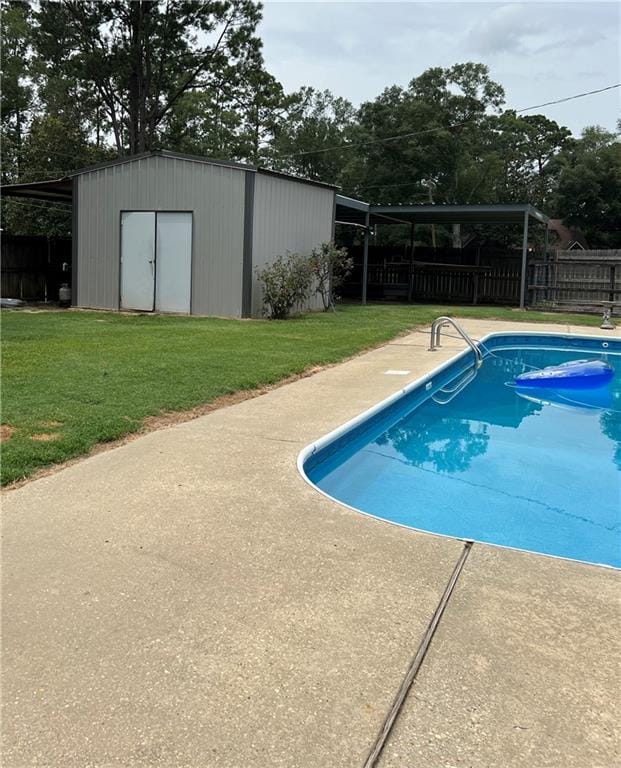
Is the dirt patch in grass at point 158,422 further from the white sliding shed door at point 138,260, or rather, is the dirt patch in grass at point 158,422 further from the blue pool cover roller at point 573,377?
the white sliding shed door at point 138,260

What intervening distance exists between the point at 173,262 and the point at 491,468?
10.7m

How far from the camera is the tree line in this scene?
27.2 m

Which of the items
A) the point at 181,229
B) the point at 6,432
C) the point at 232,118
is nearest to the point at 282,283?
the point at 181,229

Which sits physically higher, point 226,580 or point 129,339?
point 129,339

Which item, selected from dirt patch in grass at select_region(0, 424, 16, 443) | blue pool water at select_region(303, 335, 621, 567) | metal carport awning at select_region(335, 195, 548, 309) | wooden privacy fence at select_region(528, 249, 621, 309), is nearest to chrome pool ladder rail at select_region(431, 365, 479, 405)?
blue pool water at select_region(303, 335, 621, 567)

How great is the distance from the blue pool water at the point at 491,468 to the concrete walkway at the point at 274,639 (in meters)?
1.26

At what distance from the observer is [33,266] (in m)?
19.1

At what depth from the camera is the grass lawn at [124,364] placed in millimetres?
4980

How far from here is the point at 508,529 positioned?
454 centimetres

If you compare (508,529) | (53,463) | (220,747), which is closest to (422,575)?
(220,747)

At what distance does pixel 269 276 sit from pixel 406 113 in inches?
892

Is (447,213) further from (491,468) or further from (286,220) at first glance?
(491,468)

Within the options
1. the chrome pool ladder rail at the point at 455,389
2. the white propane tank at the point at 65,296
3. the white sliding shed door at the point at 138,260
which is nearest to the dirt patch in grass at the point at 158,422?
the chrome pool ladder rail at the point at 455,389

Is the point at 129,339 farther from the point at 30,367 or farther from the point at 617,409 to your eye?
the point at 617,409
